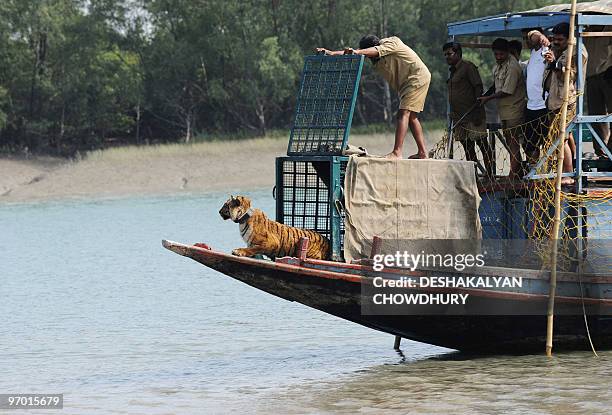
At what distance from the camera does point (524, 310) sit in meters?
10.9

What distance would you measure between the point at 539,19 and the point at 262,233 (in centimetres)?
324

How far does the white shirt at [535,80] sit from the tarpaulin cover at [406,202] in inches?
39.5

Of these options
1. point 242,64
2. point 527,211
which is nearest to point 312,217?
point 527,211

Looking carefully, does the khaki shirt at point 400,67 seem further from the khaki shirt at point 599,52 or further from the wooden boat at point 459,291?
the khaki shirt at point 599,52

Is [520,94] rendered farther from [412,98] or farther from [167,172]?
[167,172]

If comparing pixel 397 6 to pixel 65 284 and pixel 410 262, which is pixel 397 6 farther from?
pixel 410 262

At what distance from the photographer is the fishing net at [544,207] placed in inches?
427

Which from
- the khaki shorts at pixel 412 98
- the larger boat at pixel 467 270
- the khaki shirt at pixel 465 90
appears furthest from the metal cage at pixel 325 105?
the khaki shirt at pixel 465 90

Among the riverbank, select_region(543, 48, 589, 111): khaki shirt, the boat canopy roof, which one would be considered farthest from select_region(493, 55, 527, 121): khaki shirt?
the riverbank

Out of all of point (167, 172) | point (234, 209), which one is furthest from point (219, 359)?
point (167, 172)

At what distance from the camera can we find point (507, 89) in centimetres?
1141

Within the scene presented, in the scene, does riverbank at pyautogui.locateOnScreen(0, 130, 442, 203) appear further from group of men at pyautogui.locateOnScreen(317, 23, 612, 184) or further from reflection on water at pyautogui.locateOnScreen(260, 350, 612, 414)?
reflection on water at pyautogui.locateOnScreen(260, 350, 612, 414)

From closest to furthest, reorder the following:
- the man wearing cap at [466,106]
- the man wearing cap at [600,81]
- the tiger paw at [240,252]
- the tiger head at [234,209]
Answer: the tiger head at [234,209] < the tiger paw at [240,252] < the man wearing cap at [600,81] < the man wearing cap at [466,106]

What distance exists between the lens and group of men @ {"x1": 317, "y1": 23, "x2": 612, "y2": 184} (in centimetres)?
1079
